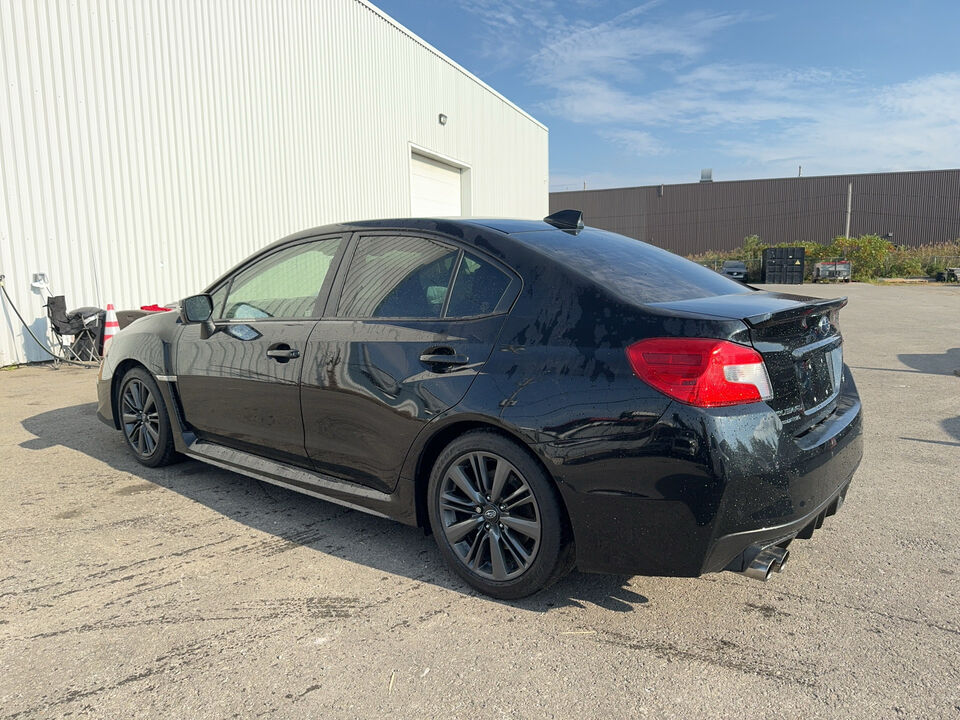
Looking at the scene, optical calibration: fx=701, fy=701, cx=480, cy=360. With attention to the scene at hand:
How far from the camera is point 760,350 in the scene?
2531mm

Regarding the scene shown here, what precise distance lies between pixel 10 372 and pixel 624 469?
935cm

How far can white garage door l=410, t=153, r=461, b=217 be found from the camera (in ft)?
62.1

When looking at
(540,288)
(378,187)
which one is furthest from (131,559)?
(378,187)

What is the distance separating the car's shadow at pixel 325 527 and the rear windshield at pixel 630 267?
1.25 m

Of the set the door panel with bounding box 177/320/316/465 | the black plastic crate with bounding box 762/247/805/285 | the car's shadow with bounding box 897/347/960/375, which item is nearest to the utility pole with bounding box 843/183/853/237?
the black plastic crate with bounding box 762/247/805/285

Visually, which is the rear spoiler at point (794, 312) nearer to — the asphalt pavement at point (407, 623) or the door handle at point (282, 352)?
the asphalt pavement at point (407, 623)

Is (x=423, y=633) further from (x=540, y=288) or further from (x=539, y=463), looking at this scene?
(x=540, y=288)

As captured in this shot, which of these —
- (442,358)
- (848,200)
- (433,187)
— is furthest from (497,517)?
(848,200)

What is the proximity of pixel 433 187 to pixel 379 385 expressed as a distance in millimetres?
17714

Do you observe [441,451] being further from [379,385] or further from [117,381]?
[117,381]

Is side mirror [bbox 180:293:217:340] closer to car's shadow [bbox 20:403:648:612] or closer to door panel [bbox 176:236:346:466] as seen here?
door panel [bbox 176:236:346:466]

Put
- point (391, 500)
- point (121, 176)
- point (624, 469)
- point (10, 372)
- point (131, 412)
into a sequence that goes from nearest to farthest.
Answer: point (624, 469) → point (391, 500) → point (131, 412) → point (10, 372) → point (121, 176)

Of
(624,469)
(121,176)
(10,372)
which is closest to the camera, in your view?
(624,469)

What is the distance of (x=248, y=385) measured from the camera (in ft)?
12.4
